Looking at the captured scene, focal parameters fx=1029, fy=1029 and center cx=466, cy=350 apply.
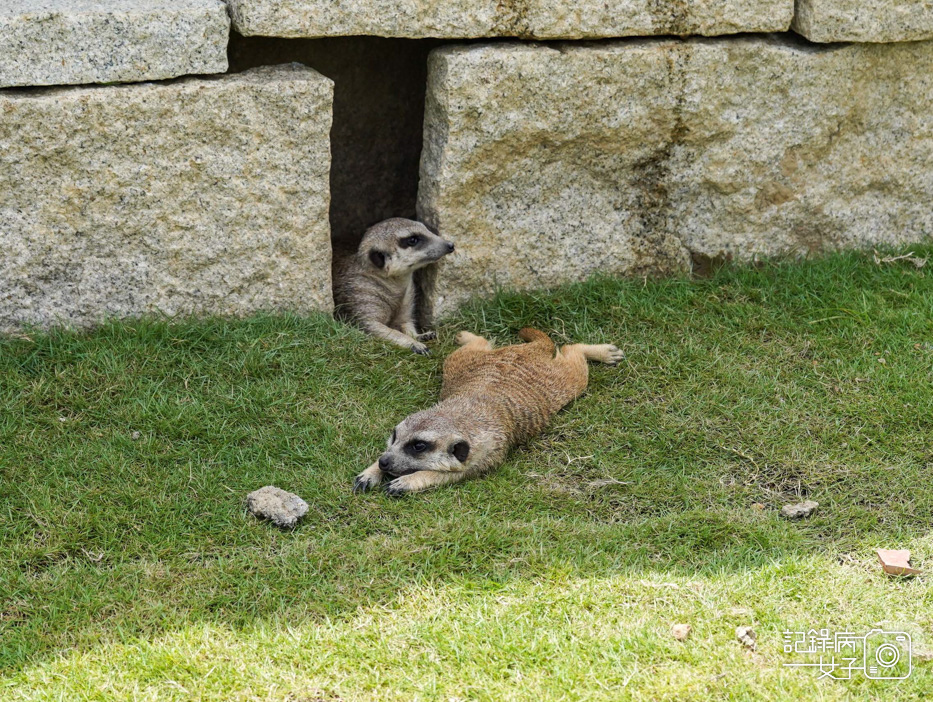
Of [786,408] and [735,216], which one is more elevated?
[735,216]

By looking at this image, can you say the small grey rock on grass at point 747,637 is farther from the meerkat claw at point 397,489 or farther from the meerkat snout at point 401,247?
the meerkat snout at point 401,247

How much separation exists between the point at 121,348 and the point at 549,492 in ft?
7.23

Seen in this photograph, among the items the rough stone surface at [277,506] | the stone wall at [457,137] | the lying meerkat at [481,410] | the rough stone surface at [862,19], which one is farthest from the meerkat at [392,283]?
the rough stone surface at [862,19]

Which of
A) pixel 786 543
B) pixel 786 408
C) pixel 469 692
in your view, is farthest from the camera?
pixel 786 408

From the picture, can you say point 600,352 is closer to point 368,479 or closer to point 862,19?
point 368,479

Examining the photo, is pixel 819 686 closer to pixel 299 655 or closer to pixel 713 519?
pixel 713 519

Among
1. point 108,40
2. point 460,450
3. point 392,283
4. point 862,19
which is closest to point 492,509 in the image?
point 460,450

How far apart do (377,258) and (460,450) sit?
170 centimetres

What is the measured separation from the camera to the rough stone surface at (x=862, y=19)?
17.9 feet

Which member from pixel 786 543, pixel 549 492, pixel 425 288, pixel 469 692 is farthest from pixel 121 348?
pixel 786 543

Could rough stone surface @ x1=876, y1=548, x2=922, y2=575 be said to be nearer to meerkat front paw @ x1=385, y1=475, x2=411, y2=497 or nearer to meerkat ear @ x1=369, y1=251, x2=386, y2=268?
meerkat front paw @ x1=385, y1=475, x2=411, y2=497

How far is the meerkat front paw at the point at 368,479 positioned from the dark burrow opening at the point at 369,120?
2193 mm

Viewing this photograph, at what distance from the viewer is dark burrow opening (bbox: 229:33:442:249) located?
6.08m

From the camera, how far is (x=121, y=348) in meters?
5.01
